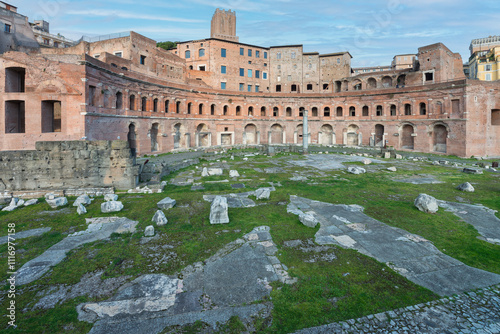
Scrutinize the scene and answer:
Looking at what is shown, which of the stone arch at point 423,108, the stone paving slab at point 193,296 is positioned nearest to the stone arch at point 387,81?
the stone arch at point 423,108

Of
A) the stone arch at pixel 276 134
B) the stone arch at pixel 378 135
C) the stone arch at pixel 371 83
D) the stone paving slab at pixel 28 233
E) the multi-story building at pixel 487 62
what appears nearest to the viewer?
the stone paving slab at pixel 28 233

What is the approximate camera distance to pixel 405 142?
35.7 m

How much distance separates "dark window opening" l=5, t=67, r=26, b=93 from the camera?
764 inches

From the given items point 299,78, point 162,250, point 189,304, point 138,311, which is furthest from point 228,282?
point 299,78

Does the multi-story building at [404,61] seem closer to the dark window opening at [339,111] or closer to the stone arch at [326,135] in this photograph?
the dark window opening at [339,111]

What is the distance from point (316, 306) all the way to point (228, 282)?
172 cm

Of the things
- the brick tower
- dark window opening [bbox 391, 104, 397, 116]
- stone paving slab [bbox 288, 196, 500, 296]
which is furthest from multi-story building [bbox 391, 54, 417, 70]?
stone paving slab [bbox 288, 196, 500, 296]

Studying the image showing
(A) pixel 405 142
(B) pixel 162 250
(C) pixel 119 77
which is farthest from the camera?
(A) pixel 405 142

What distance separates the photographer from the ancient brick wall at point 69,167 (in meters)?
11.4

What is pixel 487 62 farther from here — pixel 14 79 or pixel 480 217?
pixel 14 79

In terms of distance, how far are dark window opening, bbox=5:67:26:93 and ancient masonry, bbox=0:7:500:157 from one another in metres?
0.08

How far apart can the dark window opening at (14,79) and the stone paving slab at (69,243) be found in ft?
63.1

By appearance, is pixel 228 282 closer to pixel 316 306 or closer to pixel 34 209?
pixel 316 306

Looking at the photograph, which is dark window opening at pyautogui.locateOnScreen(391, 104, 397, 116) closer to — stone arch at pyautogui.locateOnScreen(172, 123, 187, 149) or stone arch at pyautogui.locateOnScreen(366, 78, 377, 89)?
stone arch at pyautogui.locateOnScreen(366, 78, 377, 89)
